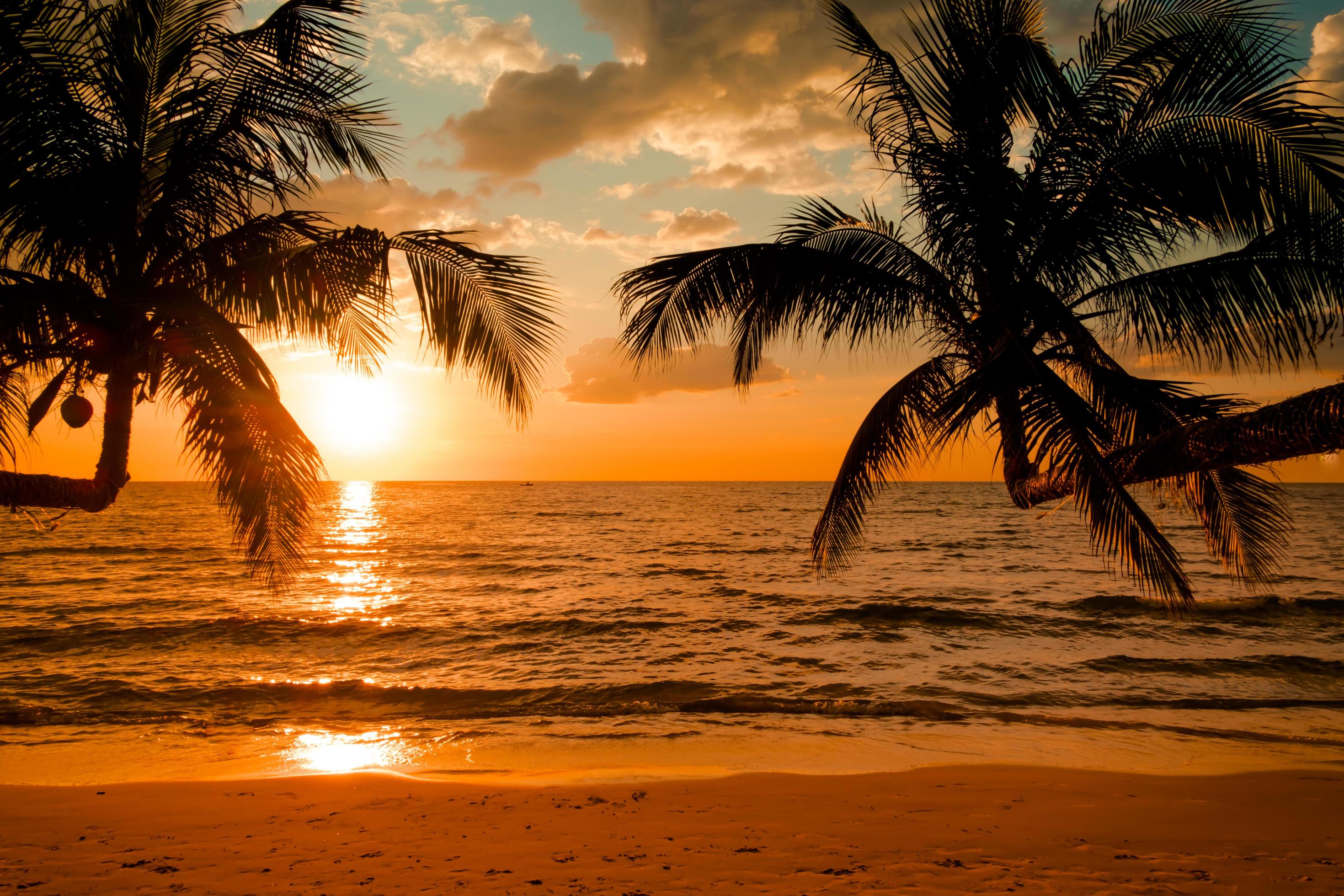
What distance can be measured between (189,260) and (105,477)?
1.60m

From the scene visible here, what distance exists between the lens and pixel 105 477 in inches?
186

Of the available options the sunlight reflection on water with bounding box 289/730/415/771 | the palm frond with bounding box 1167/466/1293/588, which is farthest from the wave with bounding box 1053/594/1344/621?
the sunlight reflection on water with bounding box 289/730/415/771

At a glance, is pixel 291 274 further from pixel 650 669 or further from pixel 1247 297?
pixel 650 669

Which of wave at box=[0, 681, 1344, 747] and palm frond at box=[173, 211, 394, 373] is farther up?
palm frond at box=[173, 211, 394, 373]

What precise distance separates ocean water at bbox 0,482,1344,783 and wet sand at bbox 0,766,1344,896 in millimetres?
784

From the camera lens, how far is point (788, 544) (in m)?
34.3

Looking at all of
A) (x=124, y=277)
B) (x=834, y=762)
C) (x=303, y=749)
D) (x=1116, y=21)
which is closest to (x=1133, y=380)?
(x=1116, y=21)

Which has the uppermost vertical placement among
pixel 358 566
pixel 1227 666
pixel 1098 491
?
pixel 1098 491

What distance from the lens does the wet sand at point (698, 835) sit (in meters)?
4.64

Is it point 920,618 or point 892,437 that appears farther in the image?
point 920,618

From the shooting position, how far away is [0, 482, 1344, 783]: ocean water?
797cm

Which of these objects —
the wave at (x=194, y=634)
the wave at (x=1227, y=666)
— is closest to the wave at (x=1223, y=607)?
the wave at (x=1227, y=666)

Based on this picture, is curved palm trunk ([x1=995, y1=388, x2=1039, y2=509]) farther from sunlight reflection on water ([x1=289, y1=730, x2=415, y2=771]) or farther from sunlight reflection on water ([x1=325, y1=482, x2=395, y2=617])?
sunlight reflection on water ([x1=325, y1=482, x2=395, y2=617])

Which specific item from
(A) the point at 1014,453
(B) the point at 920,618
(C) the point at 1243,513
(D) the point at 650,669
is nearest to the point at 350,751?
(D) the point at 650,669
